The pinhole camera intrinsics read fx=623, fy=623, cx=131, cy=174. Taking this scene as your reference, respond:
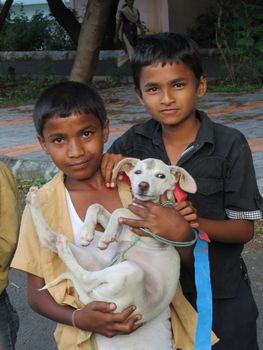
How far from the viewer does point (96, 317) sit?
177cm

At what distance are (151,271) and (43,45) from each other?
2210 centimetres

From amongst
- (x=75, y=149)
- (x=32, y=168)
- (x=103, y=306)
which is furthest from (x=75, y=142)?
(x=32, y=168)

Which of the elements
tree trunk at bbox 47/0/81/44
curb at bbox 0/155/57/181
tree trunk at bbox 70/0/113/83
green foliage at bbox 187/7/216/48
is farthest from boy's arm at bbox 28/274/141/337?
green foliage at bbox 187/7/216/48

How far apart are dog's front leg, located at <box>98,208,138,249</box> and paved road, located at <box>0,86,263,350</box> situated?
1909 mm

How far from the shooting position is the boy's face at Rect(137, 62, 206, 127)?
81.1 inches

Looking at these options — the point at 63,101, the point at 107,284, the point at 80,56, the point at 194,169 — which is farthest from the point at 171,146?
the point at 80,56

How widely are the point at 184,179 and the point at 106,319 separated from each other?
48 centimetres

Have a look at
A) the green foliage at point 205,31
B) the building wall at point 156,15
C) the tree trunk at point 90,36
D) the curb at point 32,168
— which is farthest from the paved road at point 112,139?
the building wall at point 156,15

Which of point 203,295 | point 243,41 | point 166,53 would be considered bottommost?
point 243,41

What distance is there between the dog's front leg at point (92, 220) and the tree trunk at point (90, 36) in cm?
670

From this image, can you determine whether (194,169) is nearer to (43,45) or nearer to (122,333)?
(122,333)

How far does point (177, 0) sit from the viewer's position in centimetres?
2091

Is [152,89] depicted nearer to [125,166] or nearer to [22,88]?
[125,166]

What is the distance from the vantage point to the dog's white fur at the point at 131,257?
1748mm
